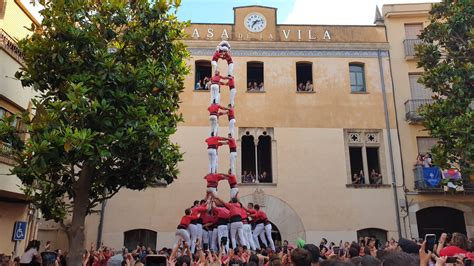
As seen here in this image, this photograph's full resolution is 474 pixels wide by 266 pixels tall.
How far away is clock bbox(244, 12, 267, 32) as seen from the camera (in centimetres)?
2059

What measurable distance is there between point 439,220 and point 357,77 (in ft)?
25.7

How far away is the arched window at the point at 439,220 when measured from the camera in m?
18.4

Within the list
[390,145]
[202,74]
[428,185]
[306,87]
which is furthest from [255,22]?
[428,185]

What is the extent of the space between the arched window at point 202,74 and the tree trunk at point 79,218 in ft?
36.1

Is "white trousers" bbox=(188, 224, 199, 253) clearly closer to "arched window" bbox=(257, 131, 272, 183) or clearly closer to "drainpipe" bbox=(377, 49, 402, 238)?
"arched window" bbox=(257, 131, 272, 183)

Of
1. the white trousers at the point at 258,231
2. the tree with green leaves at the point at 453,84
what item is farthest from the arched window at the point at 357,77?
the white trousers at the point at 258,231

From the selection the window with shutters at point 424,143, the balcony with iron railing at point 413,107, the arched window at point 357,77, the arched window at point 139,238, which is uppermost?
the arched window at point 357,77

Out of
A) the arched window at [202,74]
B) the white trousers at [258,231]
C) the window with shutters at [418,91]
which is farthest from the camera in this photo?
the arched window at [202,74]

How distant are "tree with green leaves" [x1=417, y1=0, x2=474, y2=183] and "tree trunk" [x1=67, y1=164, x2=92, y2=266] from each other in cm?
1123

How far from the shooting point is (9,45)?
464 inches

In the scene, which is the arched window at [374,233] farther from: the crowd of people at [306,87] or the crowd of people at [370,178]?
the crowd of people at [306,87]

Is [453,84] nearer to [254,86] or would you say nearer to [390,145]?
[390,145]

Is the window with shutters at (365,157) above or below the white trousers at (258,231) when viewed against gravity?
above

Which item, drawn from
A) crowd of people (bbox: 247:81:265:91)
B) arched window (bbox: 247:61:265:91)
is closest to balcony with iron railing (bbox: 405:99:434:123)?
crowd of people (bbox: 247:81:265:91)
